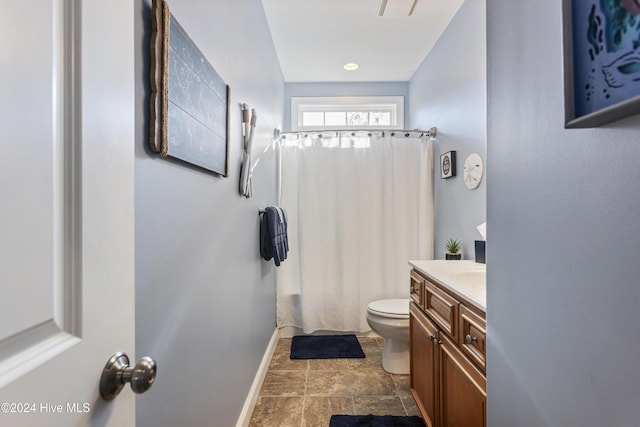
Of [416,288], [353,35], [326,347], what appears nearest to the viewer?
[416,288]

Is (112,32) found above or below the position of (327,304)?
above

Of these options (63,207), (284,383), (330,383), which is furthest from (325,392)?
(63,207)

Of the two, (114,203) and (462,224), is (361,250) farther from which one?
(114,203)

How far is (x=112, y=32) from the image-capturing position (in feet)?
1.64

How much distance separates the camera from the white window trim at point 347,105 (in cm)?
354

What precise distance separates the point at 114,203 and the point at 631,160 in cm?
83

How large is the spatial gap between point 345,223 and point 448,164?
3.29ft

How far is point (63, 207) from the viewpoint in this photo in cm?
41

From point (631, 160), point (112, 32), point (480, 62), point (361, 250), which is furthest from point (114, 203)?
point (361, 250)

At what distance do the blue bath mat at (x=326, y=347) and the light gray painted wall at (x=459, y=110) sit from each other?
42.4 inches

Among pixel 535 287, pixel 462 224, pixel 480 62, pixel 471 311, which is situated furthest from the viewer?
pixel 462 224

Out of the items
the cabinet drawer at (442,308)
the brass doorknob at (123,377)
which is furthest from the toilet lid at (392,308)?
the brass doorknob at (123,377)

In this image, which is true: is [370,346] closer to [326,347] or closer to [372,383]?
[326,347]

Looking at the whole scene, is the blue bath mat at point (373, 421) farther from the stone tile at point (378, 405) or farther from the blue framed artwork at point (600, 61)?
the blue framed artwork at point (600, 61)
